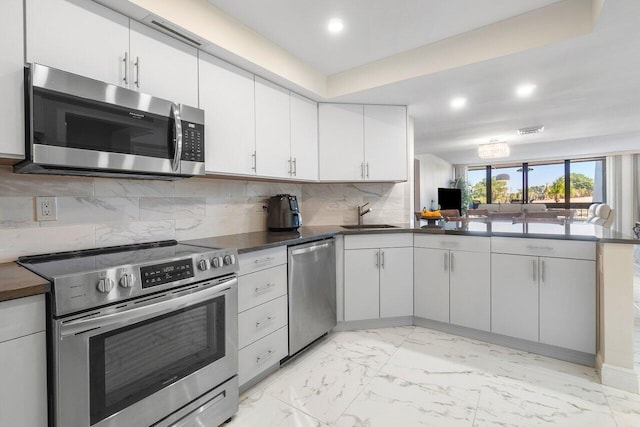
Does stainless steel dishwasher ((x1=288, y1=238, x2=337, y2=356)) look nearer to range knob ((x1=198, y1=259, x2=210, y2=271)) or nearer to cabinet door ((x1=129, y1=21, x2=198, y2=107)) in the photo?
range knob ((x1=198, y1=259, x2=210, y2=271))

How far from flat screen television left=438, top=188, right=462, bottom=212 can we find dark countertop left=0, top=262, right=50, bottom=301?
8.85m

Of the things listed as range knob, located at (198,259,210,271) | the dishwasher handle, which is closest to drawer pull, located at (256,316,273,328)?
the dishwasher handle

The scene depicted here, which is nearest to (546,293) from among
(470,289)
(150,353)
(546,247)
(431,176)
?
(546,247)

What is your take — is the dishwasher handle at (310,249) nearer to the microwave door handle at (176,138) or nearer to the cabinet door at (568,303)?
the microwave door handle at (176,138)

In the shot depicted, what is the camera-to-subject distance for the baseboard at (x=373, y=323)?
2.85m

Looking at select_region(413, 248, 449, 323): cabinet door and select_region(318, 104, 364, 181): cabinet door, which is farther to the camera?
select_region(318, 104, 364, 181): cabinet door

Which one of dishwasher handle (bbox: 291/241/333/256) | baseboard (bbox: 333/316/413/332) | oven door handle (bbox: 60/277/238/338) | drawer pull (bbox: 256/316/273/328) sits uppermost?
dishwasher handle (bbox: 291/241/333/256)

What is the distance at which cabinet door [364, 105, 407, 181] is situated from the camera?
3.19 meters

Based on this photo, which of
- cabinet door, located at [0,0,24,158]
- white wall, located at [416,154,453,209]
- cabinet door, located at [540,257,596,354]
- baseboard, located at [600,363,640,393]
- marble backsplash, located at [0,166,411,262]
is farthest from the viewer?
white wall, located at [416,154,453,209]

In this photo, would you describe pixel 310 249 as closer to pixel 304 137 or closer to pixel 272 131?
pixel 272 131

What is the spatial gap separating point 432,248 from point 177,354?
2.20 m

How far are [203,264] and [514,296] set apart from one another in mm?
2324

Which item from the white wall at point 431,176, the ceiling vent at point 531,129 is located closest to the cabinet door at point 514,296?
→ the ceiling vent at point 531,129

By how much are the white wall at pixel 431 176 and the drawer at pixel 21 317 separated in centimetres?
783
